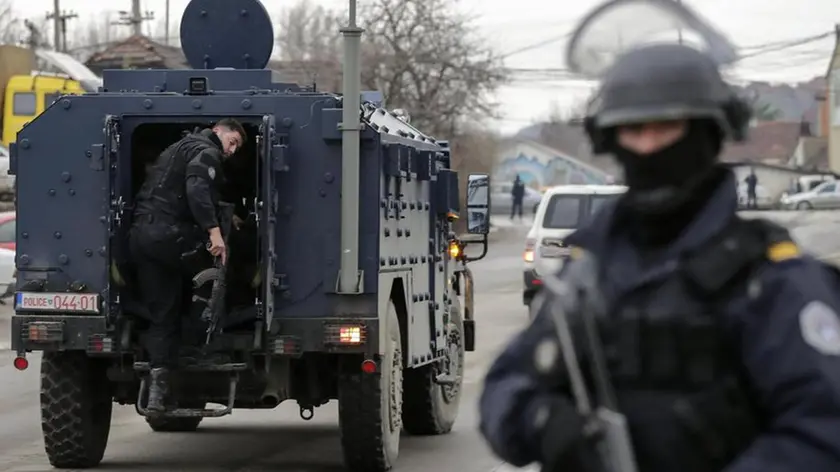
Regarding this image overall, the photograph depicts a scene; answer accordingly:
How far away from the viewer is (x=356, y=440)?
9641mm

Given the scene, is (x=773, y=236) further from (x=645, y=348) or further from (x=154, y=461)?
(x=154, y=461)

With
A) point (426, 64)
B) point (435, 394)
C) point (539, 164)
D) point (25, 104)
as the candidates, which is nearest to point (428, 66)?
point (426, 64)

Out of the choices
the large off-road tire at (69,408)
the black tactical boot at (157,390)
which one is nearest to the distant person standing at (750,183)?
the black tactical boot at (157,390)

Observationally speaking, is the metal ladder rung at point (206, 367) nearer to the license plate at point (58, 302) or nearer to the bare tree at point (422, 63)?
the license plate at point (58, 302)

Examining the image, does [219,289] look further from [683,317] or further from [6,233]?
[6,233]

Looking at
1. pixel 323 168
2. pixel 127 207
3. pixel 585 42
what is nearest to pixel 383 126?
pixel 323 168

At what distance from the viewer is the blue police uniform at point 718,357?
2.71 m

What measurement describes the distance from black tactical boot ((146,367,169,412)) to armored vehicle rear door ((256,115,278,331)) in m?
0.66

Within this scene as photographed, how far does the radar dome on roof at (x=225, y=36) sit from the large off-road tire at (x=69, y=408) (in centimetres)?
240

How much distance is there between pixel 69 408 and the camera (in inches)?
385

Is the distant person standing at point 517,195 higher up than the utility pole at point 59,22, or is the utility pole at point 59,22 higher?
the utility pole at point 59,22

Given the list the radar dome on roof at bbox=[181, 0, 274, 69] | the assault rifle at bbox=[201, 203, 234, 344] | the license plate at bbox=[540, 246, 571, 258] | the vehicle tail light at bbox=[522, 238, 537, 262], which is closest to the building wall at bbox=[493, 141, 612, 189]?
the vehicle tail light at bbox=[522, 238, 537, 262]

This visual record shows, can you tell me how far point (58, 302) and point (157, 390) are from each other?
2.75 feet

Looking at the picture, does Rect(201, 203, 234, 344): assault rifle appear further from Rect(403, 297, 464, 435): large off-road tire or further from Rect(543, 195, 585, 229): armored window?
Rect(543, 195, 585, 229): armored window
